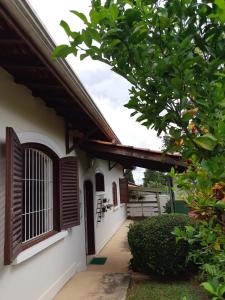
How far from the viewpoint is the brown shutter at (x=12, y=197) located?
3.28 meters

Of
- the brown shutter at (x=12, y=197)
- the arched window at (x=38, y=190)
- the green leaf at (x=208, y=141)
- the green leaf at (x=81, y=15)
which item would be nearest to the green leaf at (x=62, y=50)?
the green leaf at (x=81, y=15)

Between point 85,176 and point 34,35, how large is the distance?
5880 mm

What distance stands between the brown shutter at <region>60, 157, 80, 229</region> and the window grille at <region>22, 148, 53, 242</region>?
0.74 feet

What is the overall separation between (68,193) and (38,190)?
3.40ft

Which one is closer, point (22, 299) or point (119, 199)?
point (22, 299)

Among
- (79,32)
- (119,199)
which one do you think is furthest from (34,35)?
(119,199)

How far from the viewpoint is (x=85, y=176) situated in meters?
8.37

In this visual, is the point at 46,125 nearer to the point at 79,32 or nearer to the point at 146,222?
the point at 146,222

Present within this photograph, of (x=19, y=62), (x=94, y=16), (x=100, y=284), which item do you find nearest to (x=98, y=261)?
(x=100, y=284)

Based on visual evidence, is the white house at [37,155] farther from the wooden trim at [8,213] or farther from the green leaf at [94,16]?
the green leaf at [94,16]

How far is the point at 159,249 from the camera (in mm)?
5898

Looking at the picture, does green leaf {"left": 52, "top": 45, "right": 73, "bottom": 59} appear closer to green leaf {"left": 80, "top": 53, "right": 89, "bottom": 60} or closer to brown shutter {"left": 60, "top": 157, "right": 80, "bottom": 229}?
green leaf {"left": 80, "top": 53, "right": 89, "bottom": 60}

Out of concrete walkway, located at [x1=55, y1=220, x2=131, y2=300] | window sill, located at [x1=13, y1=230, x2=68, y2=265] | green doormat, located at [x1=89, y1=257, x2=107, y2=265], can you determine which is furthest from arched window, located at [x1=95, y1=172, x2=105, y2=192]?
window sill, located at [x1=13, y1=230, x2=68, y2=265]

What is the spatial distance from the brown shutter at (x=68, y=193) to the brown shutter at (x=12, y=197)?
1949 mm
